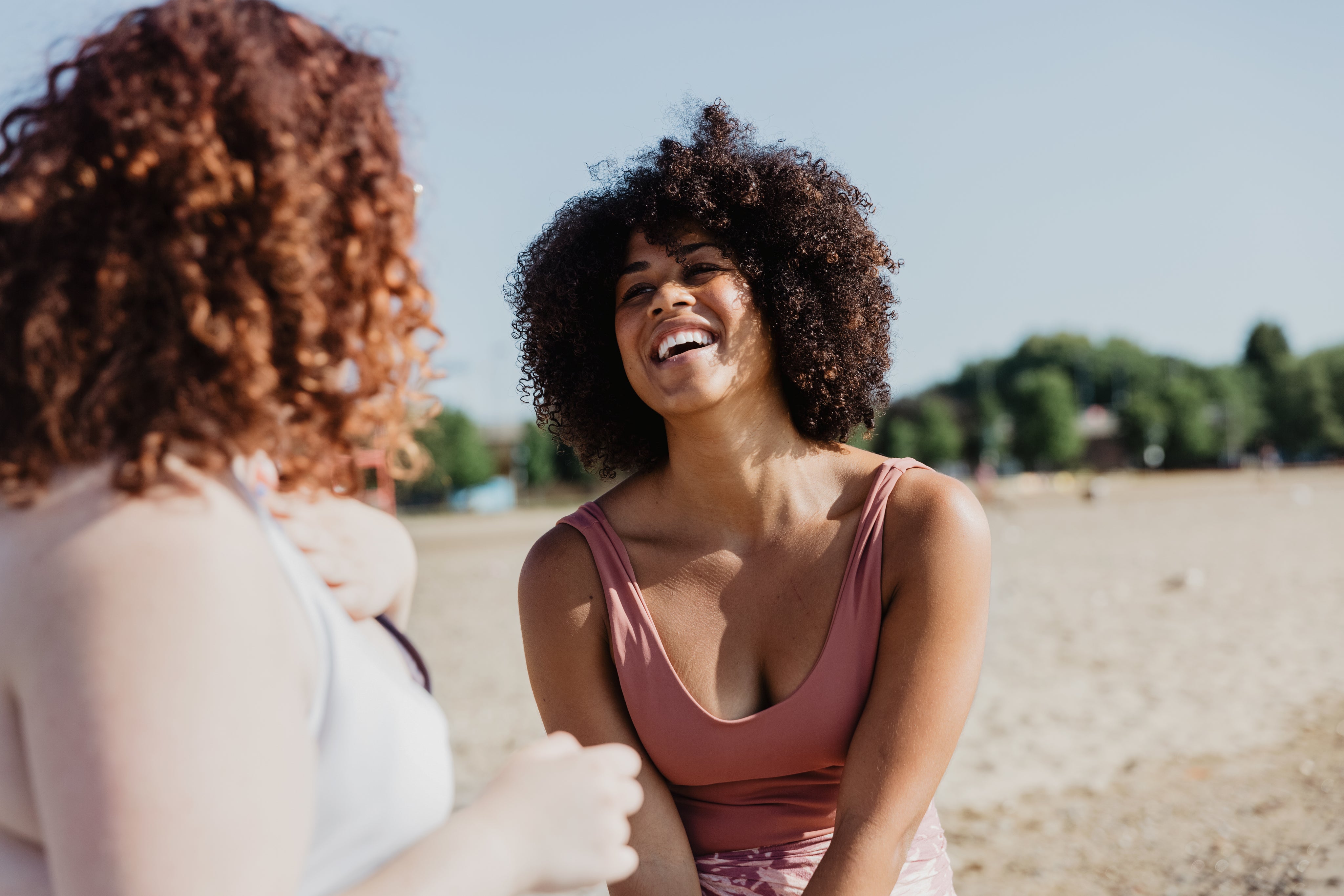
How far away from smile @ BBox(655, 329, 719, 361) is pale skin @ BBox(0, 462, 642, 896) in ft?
4.90

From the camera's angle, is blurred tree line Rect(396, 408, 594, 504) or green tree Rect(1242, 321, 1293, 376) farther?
green tree Rect(1242, 321, 1293, 376)

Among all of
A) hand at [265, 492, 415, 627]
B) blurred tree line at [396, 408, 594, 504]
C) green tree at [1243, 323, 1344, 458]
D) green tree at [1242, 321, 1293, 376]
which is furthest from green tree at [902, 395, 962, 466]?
hand at [265, 492, 415, 627]

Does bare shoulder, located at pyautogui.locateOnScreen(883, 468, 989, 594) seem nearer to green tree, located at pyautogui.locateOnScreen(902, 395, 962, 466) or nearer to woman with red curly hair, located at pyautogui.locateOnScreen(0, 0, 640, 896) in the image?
woman with red curly hair, located at pyautogui.locateOnScreen(0, 0, 640, 896)

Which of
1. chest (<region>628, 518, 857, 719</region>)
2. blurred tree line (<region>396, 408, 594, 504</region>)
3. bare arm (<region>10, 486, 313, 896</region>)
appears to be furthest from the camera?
blurred tree line (<region>396, 408, 594, 504</region>)

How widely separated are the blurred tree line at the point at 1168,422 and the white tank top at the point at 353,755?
75.3 metres

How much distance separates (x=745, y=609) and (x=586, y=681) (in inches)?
16.7

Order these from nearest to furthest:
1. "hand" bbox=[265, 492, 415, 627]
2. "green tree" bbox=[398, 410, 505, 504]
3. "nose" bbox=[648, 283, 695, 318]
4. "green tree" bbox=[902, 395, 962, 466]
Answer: "hand" bbox=[265, 492, 415, 627], "nose" bbox=[648, 283, 695, 318], "green tree" bbox=[398, 410, 505, 504], "green tree" bbox=[902, 395, 962, 466]

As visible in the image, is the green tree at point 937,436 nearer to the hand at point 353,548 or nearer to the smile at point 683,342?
the smile at point 683,342

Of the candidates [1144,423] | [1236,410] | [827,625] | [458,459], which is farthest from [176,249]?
[1236,410]

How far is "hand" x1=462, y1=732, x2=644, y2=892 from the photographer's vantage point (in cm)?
124

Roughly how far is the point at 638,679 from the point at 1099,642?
9056 millimetres

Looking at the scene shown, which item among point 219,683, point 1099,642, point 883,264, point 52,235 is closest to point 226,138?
point 52,235

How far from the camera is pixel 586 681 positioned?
8.11ft

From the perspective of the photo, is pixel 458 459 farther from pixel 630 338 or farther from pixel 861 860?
pixel 861 860
